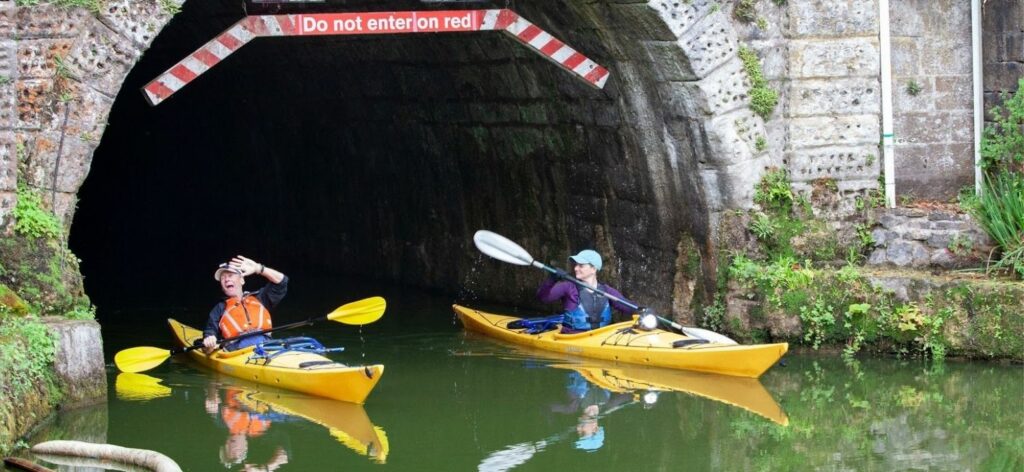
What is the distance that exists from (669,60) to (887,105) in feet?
5.76

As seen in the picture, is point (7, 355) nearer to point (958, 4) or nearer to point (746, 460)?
point (746, 460)

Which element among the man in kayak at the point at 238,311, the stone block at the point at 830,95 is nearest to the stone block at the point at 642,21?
the stone block at the point at 830,95

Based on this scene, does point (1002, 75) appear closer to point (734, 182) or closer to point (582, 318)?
point (734, 182)

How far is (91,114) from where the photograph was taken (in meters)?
10.4

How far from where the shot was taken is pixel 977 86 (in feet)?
39.9

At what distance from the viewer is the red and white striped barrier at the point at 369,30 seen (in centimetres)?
1095

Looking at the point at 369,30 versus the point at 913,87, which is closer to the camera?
the point at 369,30

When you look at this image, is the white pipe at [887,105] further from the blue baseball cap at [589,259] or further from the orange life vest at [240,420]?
the orange life vest at [240,420]

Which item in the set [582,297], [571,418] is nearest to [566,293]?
[582,297]

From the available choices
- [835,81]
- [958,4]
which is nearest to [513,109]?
[835,81]

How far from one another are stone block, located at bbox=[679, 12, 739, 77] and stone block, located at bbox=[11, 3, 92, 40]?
14.5 feet

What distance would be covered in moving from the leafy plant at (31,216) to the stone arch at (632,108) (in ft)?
0.24

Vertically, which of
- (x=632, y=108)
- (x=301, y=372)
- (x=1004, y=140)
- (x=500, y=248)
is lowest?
(x=301, y=372)

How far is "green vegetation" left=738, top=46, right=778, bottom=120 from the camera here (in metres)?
12.0
